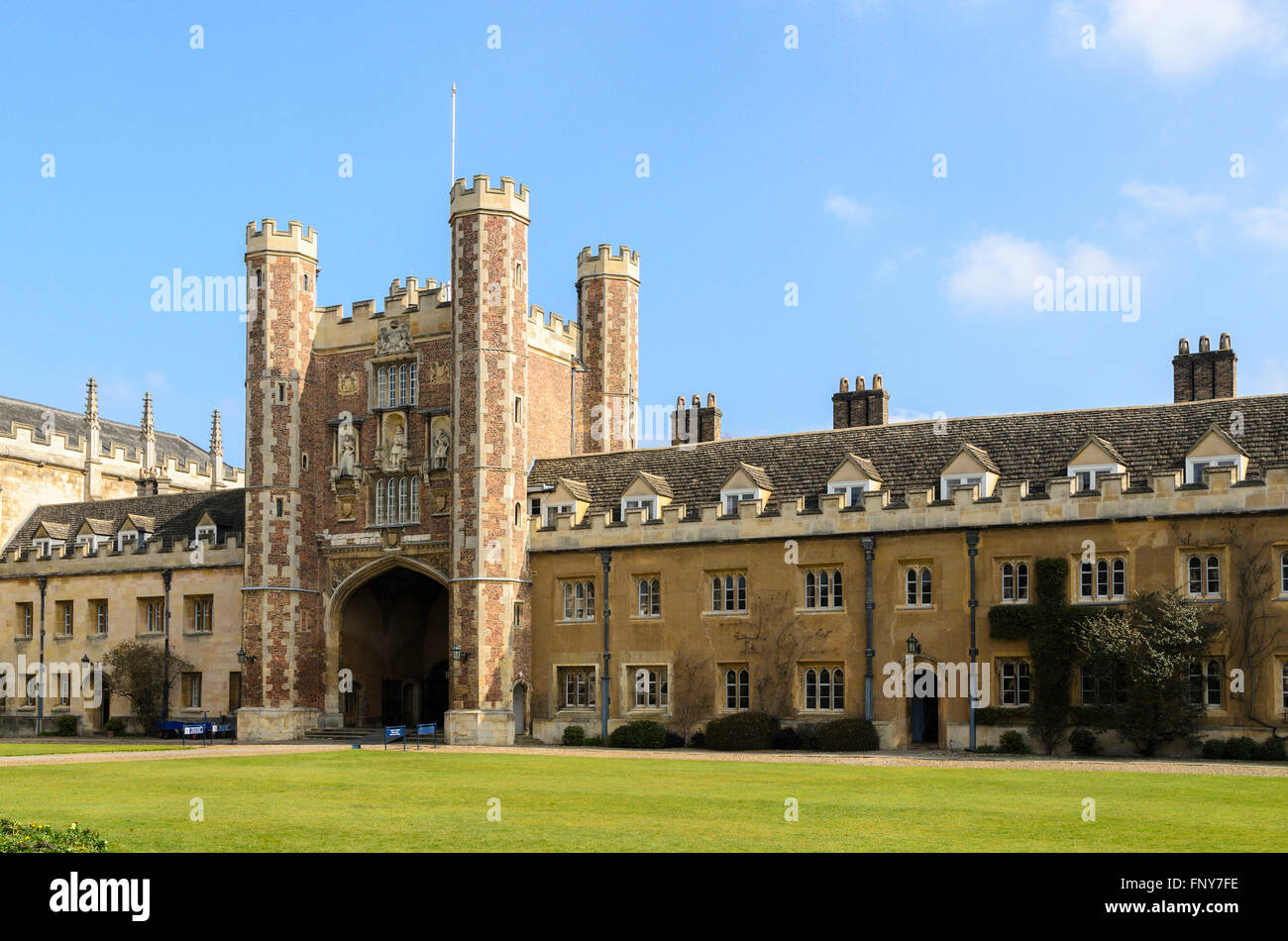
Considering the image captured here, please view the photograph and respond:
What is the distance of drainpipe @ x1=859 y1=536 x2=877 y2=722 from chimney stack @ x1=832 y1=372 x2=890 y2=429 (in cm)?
749

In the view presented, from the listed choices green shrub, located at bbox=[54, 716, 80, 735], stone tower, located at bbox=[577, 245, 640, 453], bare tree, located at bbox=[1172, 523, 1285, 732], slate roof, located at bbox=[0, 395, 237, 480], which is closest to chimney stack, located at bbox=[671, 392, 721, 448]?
stone tower, located at bbox=[577, 245, 640, 453]

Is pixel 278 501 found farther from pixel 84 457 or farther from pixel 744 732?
pixel 84 457

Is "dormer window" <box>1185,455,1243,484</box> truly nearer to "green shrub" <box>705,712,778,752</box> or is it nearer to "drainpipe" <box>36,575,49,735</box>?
"green shrub" <box>705,712,778,752</box>

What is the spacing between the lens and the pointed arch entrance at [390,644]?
4569cm

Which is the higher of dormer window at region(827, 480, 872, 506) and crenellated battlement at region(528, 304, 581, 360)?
crenellated battlement at region(528, 304, 581, 360)

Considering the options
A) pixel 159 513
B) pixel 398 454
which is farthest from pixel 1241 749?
pixel 159 513

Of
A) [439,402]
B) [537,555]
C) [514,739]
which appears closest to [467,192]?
[439,402]

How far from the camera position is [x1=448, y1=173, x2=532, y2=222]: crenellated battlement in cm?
4191

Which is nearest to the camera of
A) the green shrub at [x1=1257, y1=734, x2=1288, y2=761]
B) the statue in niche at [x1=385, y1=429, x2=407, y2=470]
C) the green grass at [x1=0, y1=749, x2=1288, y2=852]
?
the green grass at [x1=0, y1=749, x2=1288, y2=852]

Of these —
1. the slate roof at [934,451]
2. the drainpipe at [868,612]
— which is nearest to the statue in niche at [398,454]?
the slate roof at [934,451]

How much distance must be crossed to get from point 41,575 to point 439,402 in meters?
18.8
